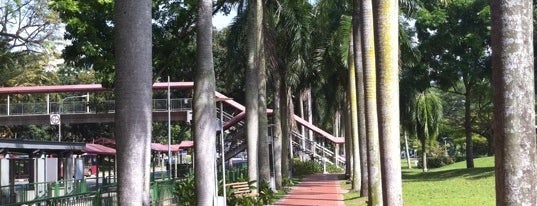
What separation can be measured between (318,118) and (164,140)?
20888mm

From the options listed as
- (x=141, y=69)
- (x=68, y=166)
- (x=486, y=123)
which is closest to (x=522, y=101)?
(x=141, y=69)

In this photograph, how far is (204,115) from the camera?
13406mm

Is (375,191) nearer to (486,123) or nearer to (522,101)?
(522,101)

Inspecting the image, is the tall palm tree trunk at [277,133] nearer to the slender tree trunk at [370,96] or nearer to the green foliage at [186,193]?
the green foliage at [186,193]

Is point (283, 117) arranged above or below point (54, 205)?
above

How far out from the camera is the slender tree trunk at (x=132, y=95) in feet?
23.2

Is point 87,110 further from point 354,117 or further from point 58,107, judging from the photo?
point 354,117

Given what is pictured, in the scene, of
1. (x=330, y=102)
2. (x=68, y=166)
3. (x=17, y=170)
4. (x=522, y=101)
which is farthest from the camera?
(x=330, y=102)

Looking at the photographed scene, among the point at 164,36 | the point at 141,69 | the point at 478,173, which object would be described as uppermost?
the point at 164,36

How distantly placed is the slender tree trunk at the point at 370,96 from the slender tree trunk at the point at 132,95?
31.6 ft

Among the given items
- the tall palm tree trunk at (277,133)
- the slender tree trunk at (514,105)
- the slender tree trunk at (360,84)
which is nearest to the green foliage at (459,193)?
the slender tree trunk at (360,84)

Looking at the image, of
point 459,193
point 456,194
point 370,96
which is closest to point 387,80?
point 370,96

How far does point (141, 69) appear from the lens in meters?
7.39

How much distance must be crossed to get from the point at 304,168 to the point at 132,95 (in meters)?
42.2
